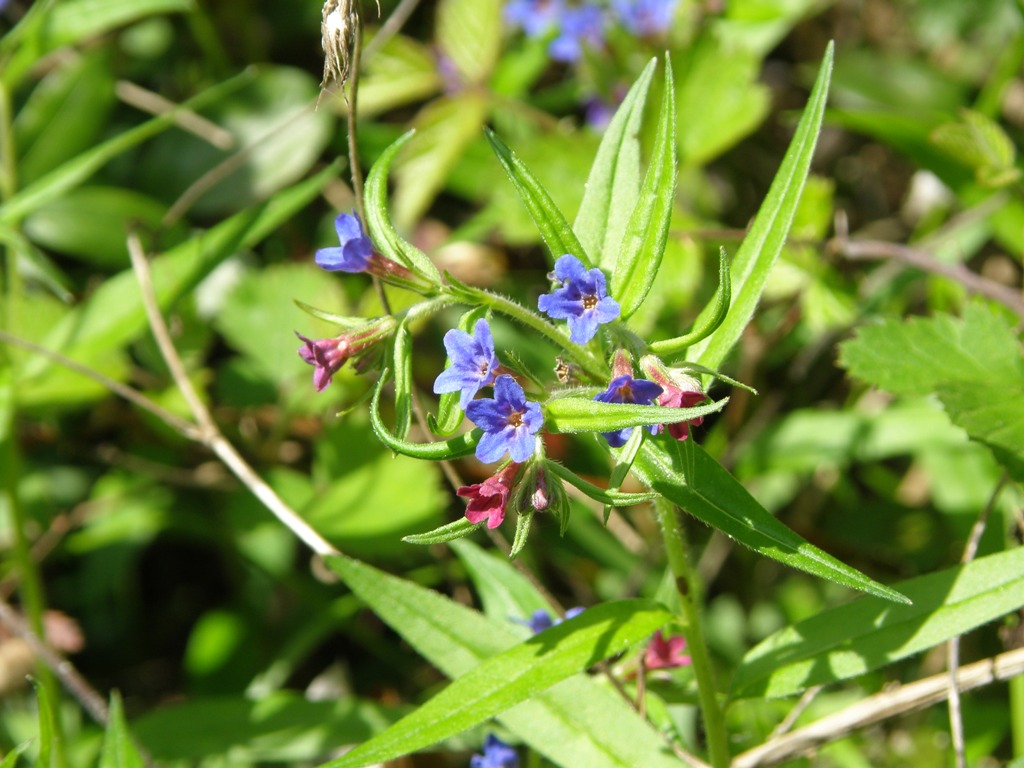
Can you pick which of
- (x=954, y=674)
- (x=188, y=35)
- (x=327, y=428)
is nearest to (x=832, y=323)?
(x=954, y=674)

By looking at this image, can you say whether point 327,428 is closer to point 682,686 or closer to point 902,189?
point 682,686

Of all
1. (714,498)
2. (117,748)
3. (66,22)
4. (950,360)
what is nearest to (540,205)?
(714,498)

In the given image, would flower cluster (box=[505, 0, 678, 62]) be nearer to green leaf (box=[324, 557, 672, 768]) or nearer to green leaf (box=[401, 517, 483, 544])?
green leaf (box=[324, 557, 672, 768])

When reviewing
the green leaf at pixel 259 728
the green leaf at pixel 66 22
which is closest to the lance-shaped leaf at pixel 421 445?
the green leaf at pixel 259 728

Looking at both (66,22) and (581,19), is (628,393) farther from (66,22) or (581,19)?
(581,19)

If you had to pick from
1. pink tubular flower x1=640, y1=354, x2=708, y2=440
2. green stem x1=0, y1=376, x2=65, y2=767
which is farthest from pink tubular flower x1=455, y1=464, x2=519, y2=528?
green stem x1=0, y1=376, x2=65, y2=767

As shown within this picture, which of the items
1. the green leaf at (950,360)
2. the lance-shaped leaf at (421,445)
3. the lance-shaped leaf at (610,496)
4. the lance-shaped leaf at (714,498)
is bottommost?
the green leaf at (950,360)

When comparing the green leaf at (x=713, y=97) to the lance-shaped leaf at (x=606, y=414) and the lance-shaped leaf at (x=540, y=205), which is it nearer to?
the lance-shaped leaf at (x=540, y=205)
